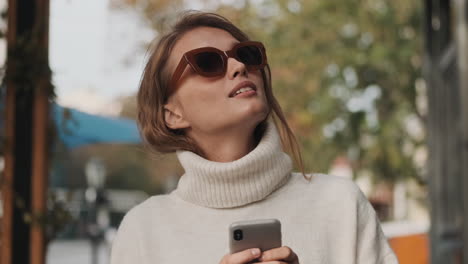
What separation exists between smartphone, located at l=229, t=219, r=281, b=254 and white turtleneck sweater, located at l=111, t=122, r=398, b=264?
0.19 m

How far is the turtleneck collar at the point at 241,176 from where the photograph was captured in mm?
1479

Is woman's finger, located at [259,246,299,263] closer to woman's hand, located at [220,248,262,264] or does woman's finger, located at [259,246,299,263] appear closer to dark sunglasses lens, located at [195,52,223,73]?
woman's hand, located at [220,248,262,264]

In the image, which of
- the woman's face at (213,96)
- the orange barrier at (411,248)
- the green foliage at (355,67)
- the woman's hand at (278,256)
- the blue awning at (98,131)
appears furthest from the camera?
the green foliage at (355,67)

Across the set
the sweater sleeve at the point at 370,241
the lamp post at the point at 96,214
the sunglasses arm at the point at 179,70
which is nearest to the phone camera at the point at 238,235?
the sweater sleeve at the point at 370,241

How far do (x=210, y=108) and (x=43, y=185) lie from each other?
1.97 meters

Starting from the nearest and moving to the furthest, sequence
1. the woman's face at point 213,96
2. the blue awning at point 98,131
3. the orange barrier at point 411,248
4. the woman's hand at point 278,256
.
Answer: the woman's hand at point 278,256 < the woman's face at point 213,96 < the blue awning at point 98,131 < the orange barrier at point 411,248

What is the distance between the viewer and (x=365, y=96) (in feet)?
35.9

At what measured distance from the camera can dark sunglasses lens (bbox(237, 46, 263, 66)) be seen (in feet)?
4.89

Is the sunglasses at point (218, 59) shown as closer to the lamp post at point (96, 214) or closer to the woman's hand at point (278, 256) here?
the woman's hand at point (278, 256)

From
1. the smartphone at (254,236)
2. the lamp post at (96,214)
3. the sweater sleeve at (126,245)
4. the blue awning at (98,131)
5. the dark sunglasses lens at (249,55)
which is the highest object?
the dark sunglasses lens at (249,55)

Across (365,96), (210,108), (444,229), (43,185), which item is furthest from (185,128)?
(365,96)

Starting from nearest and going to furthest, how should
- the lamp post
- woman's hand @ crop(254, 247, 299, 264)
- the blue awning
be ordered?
woman's hand @ crop(254, 247, 299, 264), the blue awning, the lamp post

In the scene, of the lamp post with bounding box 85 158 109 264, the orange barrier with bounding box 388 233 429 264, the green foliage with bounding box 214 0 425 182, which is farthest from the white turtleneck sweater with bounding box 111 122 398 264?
the green foliage with bounding box 214 0 425 182

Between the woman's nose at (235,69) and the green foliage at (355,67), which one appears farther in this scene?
the green foliage at (355,67)
